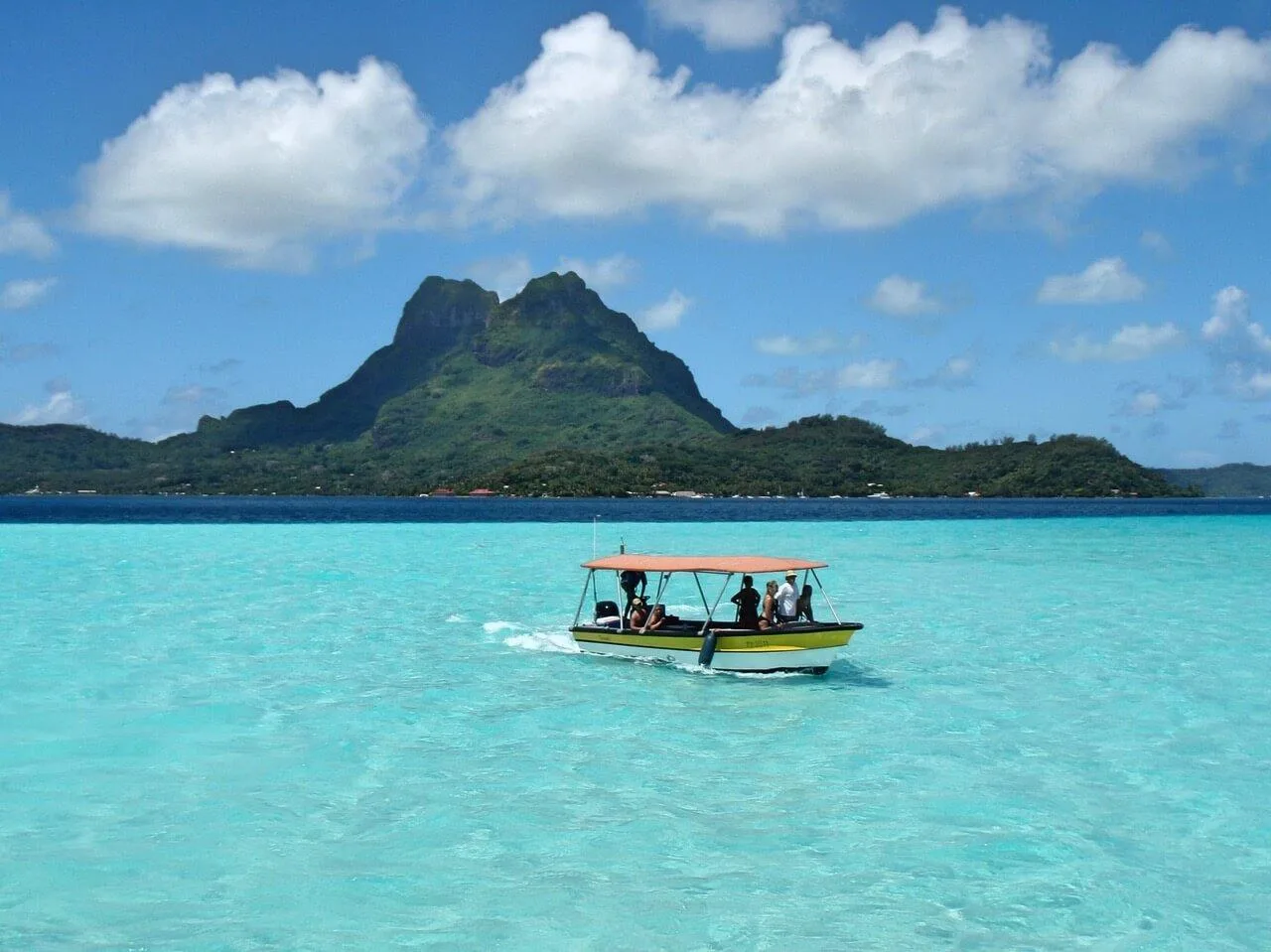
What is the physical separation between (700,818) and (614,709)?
606cm

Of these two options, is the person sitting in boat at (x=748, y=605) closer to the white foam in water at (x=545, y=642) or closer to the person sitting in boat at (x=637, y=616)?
the person sitting in boat at (x=637, y=616)

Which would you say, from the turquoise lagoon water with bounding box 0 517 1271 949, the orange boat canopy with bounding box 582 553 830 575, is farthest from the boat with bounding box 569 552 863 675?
the turquoise lagoon water with bounding box 0 517 1271 949

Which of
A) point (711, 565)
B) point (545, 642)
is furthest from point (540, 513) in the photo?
point (711, 565)

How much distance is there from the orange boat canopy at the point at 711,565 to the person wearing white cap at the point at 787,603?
13.2 inches

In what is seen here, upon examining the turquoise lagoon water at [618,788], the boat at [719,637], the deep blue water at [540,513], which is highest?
the deep blue water at [540,513]

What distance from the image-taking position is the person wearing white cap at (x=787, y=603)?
20.6 metres

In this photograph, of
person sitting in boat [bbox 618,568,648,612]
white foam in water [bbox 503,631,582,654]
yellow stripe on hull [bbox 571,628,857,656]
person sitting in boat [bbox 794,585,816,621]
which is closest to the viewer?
yellow stripe on hull [bbox 571,628,857,656]

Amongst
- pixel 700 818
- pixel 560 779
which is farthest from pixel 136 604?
pixel 700 818

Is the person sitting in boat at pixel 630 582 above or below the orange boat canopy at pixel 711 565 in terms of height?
below

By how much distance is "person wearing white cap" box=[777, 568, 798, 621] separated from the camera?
20.6m

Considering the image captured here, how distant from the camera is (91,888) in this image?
10008 millimetres

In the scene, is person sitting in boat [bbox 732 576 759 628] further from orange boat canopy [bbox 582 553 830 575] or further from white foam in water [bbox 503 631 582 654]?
white foam in water [bbox 503 631 582 654]

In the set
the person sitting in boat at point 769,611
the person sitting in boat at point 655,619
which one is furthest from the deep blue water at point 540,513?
the person sitting in boat at point 769,611

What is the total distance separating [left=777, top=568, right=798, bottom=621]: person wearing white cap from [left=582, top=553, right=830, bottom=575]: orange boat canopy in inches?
13.2
